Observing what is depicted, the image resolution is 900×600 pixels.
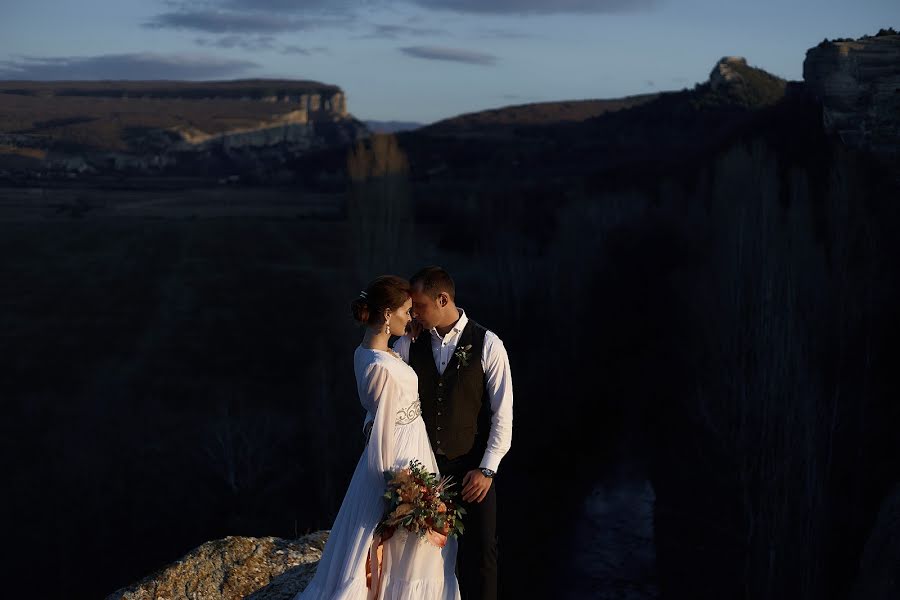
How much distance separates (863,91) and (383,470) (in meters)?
26.4

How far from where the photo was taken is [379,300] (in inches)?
161

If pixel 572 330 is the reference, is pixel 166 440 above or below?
below

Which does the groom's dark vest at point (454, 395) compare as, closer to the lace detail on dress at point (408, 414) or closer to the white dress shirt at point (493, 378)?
the white dress shirt at point (493, 378)

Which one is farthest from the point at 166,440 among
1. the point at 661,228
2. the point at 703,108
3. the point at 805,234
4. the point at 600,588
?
the point at 703,108

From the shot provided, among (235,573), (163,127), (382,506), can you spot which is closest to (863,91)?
(235,573)

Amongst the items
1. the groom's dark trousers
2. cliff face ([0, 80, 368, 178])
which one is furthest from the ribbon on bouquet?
cliff face ([0, 80, 368, 178])

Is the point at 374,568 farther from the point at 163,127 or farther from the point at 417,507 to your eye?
the point at 163,127

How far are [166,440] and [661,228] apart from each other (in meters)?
16.7

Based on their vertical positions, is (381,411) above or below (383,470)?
above

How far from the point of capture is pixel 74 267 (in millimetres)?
47094

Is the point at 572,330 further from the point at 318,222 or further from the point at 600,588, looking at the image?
the point at 318,222

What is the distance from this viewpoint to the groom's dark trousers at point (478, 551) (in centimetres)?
440

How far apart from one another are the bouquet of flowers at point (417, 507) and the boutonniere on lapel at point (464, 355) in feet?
1.61

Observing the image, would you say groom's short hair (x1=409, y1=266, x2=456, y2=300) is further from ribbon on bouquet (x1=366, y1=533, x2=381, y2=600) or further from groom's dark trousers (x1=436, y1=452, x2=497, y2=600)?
ribbon on bouquet (x1=366, y1=533, x2=381, y2=600)
